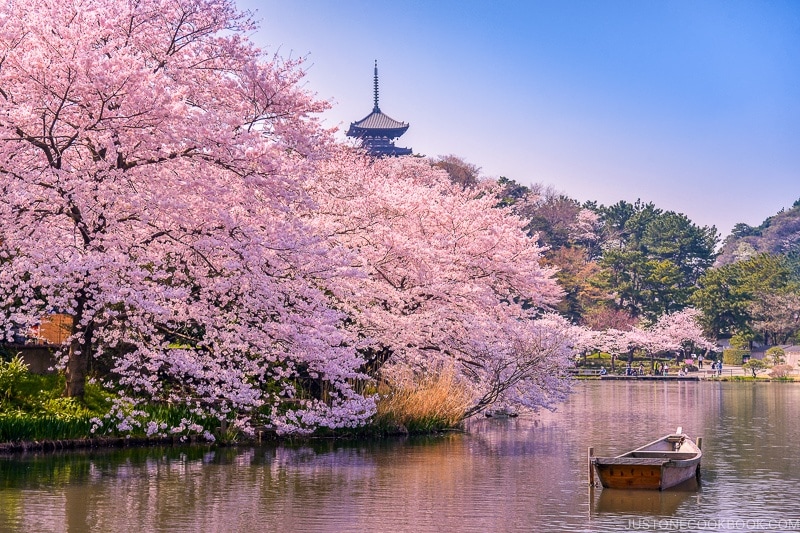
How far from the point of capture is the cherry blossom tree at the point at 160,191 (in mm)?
23828

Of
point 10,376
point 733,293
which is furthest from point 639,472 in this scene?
point 733,293

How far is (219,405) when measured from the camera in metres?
28.9

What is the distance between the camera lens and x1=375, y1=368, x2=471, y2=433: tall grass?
32188 mm

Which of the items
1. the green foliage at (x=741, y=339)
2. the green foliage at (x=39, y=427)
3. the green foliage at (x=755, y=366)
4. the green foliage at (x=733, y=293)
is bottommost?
the green foliage at (x=39, y=427)

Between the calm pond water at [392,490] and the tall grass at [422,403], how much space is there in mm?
875

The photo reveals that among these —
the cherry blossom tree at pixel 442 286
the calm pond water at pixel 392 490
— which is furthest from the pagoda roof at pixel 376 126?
the calm pond water at pixel 392 490

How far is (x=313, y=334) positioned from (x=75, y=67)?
819 centimetres

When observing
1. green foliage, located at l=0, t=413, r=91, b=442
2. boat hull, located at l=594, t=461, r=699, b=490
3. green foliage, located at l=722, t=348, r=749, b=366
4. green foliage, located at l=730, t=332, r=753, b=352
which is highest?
green foliage, located at l=730, t=332, r=753, b=352

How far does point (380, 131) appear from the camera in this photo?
12419cm

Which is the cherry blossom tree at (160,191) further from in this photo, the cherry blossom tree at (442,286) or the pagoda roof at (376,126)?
the pagoda roof at (376,126)

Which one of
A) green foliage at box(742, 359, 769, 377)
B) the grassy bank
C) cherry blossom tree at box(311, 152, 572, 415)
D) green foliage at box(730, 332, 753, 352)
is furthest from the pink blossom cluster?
the grassy bank

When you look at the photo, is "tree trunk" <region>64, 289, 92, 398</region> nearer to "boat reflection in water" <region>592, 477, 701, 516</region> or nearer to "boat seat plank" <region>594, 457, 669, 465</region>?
"boat seat plank" <region>594, 457, 669, 465</region>

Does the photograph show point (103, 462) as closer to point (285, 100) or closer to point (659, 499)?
point (285, 100)

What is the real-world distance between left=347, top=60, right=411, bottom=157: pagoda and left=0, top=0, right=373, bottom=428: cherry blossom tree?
95521mm
